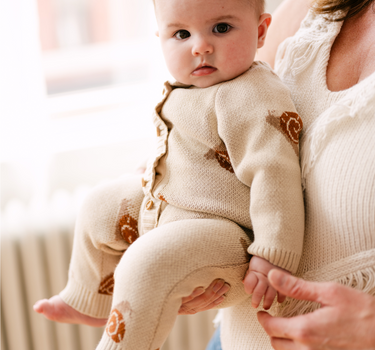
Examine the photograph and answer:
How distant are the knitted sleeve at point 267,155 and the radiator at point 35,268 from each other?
2.86ft

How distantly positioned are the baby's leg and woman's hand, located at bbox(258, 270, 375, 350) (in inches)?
13.9

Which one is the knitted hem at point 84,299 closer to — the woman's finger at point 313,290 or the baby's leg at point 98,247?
the baby's leg at point 98,247

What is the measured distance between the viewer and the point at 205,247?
2.24 feet

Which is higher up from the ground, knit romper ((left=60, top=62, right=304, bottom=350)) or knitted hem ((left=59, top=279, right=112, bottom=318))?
knit romper ((left=60, top=62, right=304, bottom=350))

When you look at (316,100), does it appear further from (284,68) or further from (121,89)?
(121,89)

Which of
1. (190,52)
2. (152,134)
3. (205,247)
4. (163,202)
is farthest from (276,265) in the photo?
(152,134)

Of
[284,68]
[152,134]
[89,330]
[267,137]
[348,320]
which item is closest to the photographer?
[348,320]

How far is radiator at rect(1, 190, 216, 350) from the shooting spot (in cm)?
140

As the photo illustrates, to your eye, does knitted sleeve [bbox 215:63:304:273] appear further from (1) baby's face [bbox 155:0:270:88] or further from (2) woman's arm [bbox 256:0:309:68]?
(2) woman's arm [bbox 256:0:309:68]

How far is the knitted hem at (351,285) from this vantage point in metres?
0.65

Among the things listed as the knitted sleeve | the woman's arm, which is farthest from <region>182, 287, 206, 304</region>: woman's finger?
the woman's arm

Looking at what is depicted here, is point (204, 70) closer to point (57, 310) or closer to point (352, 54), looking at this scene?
point (352, 54)

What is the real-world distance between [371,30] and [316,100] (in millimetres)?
185

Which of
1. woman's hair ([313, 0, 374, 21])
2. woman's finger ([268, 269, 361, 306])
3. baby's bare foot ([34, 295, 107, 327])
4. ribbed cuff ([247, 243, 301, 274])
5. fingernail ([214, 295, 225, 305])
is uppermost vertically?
woman's hair ([313, 0, 374, 21])
